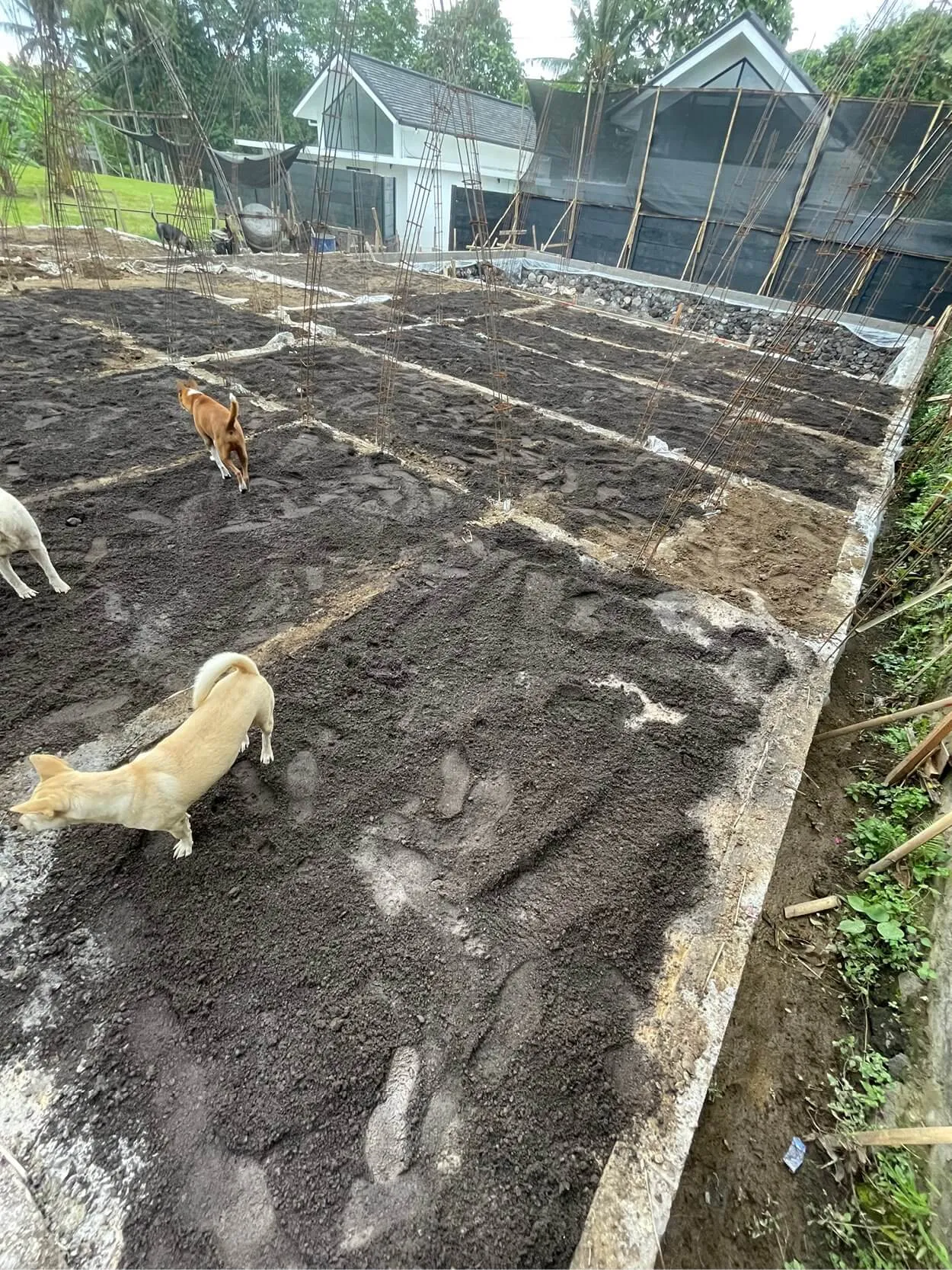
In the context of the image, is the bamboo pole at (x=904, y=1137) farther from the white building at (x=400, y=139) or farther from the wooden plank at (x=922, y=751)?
the white building at (x=400, y=139)

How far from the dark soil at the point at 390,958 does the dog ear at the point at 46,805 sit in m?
0.46

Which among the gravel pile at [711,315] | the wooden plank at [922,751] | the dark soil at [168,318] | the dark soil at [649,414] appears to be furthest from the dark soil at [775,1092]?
the gravel pile at [711,315]

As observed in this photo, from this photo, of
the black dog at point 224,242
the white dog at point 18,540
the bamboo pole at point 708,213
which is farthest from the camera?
the black dog at point 224,242

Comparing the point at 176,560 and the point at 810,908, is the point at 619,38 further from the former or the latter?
the point at 810,908

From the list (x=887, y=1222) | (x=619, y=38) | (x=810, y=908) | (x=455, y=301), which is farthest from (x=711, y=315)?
(x=619, y=38)

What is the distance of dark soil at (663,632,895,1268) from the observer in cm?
152

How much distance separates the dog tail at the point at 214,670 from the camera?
6.60 feet

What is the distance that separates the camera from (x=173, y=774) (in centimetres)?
184

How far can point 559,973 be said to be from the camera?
184 centimetres

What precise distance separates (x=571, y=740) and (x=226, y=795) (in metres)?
1.40

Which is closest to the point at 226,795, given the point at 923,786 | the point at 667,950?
the point at 667,950

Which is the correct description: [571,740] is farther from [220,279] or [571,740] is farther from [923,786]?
[220,279]

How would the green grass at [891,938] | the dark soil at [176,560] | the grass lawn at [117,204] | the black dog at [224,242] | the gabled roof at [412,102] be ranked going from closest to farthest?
the green grass at [891,938]
the dark soil at [176,560]
the grass lawn at [117,204]
the black dog at [224,242]
the gabled roof at [412,102]

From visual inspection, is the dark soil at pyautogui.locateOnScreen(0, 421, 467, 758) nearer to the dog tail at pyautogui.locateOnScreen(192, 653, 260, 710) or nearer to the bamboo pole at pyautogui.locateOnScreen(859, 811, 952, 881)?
the dog tail at pyautogui.locateOnScreen(192, 653, 260, 710)
